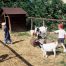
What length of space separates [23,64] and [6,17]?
9.66 metres

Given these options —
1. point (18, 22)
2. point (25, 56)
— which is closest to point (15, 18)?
point (18, 22)

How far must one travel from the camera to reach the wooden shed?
18.2 m

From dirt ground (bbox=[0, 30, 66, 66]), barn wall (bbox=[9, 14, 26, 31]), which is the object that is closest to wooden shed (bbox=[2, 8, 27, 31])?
barn wall (bbox=[9, 14, 26, 31])

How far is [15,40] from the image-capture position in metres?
14.6

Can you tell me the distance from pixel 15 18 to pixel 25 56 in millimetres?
7947

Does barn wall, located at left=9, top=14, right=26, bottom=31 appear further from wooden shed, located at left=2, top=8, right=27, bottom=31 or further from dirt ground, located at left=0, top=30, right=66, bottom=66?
dirt ground, located at left=0, top=30, right=66, bottom=66

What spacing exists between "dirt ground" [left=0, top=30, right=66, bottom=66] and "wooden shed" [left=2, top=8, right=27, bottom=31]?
16.0ft

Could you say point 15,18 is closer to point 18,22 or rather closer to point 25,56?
point 18,22

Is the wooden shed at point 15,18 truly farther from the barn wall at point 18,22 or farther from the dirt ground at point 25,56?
the dirt ground at point 25,56

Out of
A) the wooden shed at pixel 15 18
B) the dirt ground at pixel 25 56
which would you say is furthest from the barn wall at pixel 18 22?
the dirt ground at pixel 25 56

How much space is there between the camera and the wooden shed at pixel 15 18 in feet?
59.7

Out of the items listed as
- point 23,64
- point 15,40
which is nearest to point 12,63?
point 23,64

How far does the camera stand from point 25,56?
10938mm

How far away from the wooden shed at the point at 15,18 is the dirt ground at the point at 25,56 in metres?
4.87
